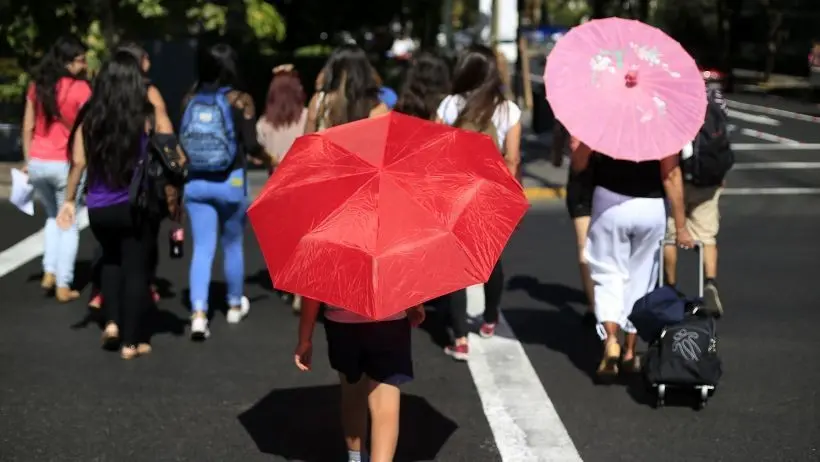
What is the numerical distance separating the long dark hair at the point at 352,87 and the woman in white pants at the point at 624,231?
4.25 ft

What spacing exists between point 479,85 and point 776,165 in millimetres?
11724

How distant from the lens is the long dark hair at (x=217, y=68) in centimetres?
744

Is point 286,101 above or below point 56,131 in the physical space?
above

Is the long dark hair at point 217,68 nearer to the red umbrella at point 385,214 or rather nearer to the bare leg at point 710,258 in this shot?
the red umbrella at point 385,214

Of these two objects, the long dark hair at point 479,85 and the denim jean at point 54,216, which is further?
the denim jean at point 54,216

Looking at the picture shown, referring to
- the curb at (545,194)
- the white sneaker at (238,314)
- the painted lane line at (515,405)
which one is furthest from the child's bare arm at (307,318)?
Result: the curb at (545,194)

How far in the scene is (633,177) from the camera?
635 cm

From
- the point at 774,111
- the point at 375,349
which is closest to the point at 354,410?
the point at 375,349

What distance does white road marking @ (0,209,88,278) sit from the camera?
33.1ft

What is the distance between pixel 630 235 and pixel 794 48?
40.3 metres

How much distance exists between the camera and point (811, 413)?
6223 millimetres

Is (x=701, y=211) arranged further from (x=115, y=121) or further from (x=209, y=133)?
(x=115, y=121)

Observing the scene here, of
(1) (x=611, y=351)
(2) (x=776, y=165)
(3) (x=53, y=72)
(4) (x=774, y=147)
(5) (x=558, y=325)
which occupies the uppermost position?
(3) (x=53, y=72)

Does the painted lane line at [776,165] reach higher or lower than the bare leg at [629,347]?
lower
